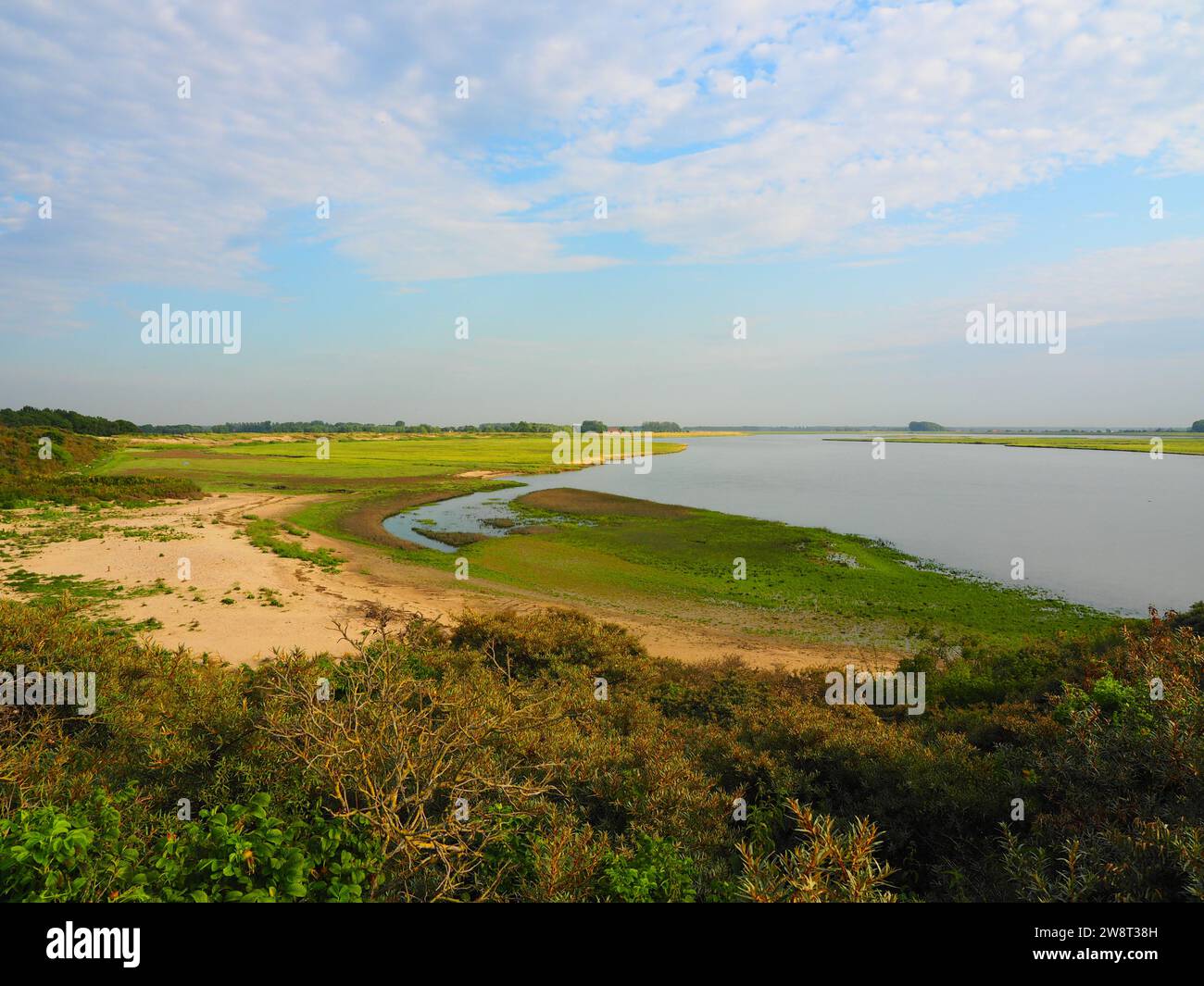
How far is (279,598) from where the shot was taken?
63.6 feet

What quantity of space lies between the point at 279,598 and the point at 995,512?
4820 centimetres

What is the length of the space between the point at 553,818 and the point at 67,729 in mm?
6335

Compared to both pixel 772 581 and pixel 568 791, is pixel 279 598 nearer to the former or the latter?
pixel 568 791

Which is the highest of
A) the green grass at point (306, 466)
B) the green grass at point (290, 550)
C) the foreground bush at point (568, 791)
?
the green grass at point (306, 466)

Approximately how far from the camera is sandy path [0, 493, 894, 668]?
51.6 feet

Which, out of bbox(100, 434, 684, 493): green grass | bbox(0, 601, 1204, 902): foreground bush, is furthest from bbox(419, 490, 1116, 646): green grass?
bbox(100, 434, 684, 493): green grass

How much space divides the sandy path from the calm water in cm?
883

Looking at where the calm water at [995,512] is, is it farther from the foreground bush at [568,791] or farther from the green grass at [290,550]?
the foreground bush at [568,791]

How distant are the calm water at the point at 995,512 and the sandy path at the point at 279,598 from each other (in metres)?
8.83

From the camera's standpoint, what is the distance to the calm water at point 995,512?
86.6ft

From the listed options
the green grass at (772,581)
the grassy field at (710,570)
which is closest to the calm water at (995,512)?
the grassy field at (710,570)

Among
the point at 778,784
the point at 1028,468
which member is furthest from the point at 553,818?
the point at 1028,468

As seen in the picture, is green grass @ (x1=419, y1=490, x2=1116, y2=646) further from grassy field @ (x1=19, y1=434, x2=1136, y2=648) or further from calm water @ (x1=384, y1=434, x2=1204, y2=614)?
calm water @ (x1=384, y1=434, x2=1204, y2=614)
